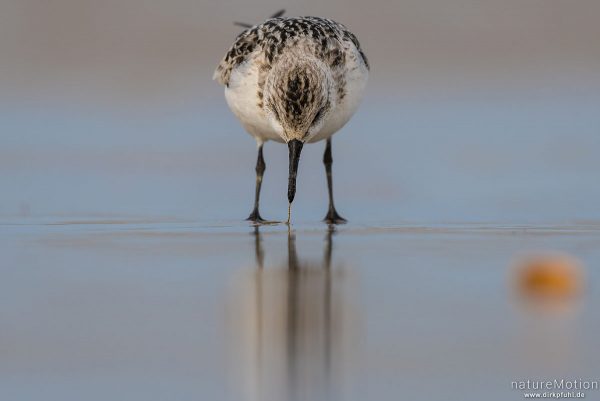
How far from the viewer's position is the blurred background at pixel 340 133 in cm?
966

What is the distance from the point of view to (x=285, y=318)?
16.6 ft

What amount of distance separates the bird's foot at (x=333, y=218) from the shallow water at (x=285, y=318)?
1.12 metres

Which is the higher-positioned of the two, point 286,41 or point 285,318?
point 286,41

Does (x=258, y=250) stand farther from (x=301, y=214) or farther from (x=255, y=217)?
(x=301, y=214)

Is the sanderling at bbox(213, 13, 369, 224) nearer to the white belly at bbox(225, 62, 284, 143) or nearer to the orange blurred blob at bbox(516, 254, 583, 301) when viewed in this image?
the white belly at bbox(225, 62, 284, 143)

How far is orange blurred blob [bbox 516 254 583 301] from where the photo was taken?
544cm

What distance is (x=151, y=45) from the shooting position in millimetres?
16266

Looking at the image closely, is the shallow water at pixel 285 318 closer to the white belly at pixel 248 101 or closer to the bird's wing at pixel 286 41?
the white belly at pixel 248 101

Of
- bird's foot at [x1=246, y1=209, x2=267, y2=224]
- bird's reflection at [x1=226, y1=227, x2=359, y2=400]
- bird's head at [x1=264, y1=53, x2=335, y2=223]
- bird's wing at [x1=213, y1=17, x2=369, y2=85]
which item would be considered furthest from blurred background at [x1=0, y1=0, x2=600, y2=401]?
bird's wing at [x1=213, y1=17, x2=369, y2=85]

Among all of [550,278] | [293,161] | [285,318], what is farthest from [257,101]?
[285,318]

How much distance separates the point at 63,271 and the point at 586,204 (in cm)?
424

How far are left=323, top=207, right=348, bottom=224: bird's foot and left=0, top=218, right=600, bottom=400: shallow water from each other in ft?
3.66

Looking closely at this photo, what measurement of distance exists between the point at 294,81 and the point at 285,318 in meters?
2.88

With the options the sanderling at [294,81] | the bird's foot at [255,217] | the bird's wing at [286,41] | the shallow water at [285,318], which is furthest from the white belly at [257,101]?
the shallow water at [285,318]
